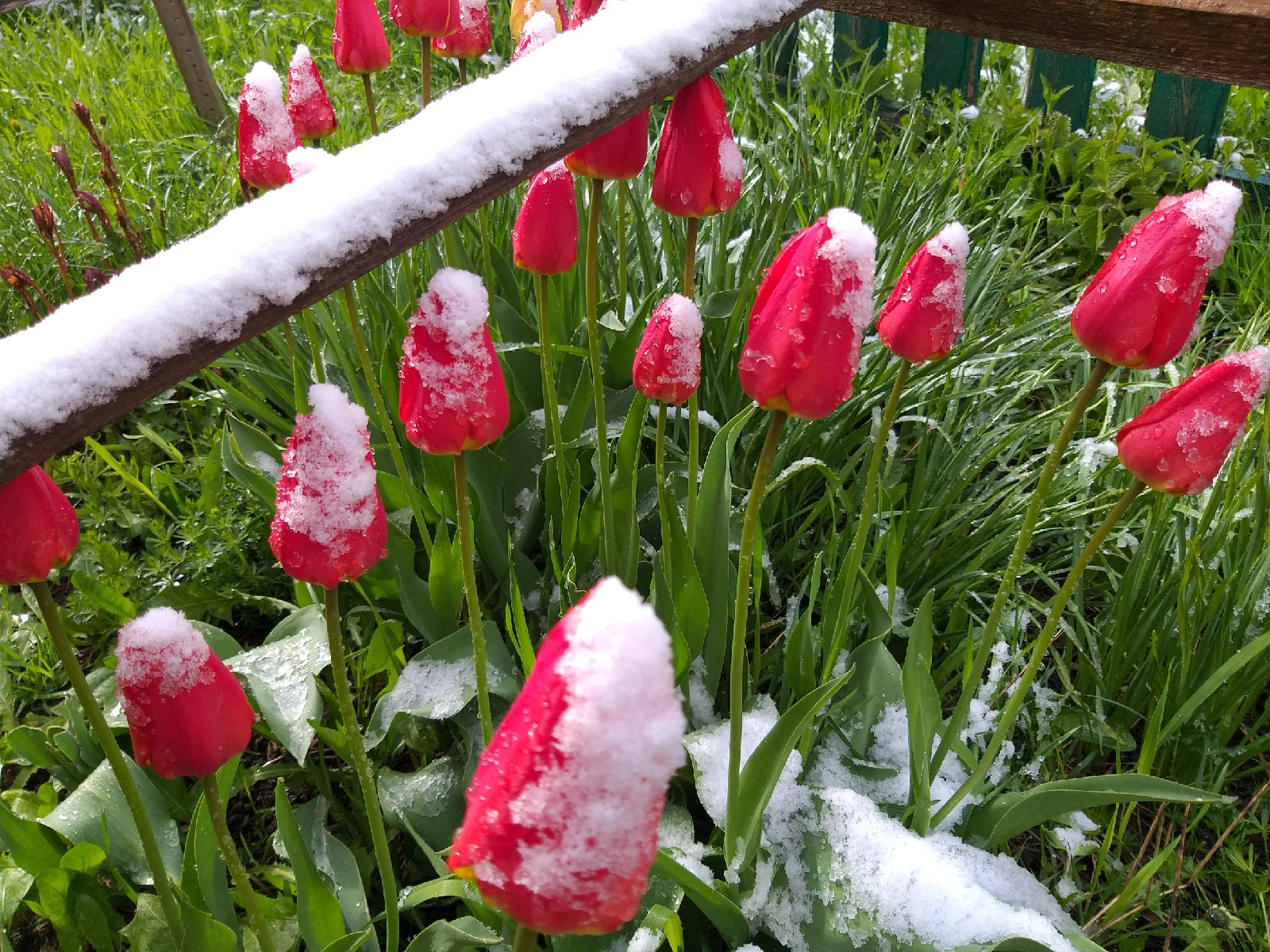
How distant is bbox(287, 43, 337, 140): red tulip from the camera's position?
136 cm

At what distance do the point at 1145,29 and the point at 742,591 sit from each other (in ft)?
2.21

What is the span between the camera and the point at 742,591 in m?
0.87

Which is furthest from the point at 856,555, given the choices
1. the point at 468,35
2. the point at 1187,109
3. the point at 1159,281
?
the point at 1187,109

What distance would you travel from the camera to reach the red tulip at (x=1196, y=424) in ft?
Answer: 2.63

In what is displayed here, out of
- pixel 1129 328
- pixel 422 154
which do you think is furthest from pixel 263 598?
pixel 1129 328

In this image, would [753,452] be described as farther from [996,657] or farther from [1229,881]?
[1229,881]

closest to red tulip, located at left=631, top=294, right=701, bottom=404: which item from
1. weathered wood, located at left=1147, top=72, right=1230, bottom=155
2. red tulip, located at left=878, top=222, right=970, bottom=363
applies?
red tulip, located at left=878, top=222, right=970, bottom=363

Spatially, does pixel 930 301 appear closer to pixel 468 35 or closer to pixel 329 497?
pixel 329 497

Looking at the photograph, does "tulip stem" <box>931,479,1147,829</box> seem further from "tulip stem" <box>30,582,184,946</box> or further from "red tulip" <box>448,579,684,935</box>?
"tulip stem" <box>30,582,184,946</box>

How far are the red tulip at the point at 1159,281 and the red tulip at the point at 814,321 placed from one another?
9.0 inches

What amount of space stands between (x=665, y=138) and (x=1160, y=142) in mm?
2187

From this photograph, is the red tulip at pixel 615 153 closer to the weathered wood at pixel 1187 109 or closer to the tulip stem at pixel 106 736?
the tulip stem at pixel 106 736

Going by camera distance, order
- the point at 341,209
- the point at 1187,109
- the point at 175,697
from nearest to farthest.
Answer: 1. the point at 341,209
2. the point at 175,697
3. the point at 1187,109

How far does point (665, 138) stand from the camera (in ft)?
3.17
